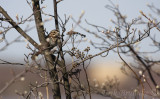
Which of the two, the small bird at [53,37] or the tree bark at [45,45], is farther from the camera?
the tree bark at [45,45]

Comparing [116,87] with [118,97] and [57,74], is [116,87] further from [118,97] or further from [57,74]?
[57,74]

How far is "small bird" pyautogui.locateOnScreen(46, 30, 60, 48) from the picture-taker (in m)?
2.13

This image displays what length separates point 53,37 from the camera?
7.08ft

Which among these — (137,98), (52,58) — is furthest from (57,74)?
(137,98)

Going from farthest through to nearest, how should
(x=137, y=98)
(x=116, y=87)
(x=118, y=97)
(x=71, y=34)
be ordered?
(x=116, y=87) < (x=118, y=97) < (x=137, y=98) < (x=71, y=34)

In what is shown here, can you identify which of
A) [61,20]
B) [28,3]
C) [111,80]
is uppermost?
[28,3]

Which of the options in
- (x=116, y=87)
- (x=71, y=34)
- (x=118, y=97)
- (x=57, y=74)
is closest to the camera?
(x=71, y=34)

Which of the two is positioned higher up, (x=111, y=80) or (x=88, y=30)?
(x=88, y=30)

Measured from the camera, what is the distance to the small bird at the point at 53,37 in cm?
213

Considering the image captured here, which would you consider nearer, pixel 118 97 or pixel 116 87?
pixel 118 97

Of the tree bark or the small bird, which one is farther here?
the tree bark

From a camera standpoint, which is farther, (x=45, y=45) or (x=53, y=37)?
(x=45, y=45)

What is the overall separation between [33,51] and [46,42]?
0.27 m

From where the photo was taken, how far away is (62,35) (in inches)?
83.3
